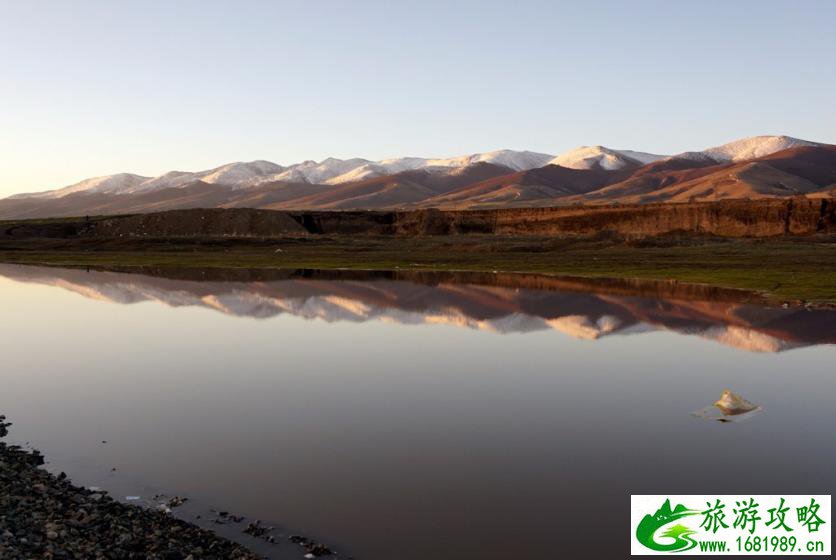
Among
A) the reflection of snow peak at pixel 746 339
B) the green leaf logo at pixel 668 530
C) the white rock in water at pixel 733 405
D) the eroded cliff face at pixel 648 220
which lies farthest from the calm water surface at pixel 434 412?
the eroded cliff face at pixel 648 220

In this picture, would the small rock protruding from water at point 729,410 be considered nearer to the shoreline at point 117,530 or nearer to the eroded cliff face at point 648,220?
the shoreline at point 117,530

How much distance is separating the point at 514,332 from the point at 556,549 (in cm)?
1986

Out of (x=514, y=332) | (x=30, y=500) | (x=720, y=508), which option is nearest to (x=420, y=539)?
(x=720, y=508)

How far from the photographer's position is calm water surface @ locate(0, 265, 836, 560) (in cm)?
1164

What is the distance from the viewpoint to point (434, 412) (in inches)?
678

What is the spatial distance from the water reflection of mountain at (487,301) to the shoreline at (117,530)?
20.0 meters

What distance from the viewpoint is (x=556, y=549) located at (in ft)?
33.3

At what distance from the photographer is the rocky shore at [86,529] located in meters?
9.89

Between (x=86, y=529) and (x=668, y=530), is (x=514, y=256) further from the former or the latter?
(x=86, y=529)

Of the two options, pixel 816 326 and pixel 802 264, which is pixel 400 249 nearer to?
pixel 802 264

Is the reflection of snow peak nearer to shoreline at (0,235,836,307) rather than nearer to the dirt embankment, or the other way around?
shoreline at (0,235,836,307)

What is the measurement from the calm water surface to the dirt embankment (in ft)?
217

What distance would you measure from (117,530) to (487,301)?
31.1 meters

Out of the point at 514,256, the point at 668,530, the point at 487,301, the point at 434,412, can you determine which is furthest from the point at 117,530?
the point at 514,256
